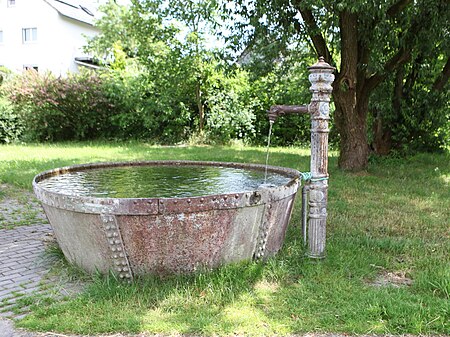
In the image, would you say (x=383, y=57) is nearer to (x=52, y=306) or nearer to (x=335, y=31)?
(x=335, y=31)

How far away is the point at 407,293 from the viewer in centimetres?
339

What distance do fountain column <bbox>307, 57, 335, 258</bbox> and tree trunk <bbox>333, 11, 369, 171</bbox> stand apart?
15.3ft

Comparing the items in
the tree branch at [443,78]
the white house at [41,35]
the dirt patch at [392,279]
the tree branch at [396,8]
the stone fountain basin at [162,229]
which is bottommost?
the dirt patch at [392,279]

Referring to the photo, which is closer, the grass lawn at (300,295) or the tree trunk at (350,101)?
the grass lawn at (300,295)

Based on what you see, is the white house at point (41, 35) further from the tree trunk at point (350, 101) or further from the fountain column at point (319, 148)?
the fountain column at point (319, 148)

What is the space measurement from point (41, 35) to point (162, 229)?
99.8 ft

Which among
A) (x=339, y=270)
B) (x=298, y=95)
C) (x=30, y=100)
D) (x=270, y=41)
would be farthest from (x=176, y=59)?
(x=339, y=270)

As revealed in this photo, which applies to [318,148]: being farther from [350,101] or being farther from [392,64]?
[392,64]

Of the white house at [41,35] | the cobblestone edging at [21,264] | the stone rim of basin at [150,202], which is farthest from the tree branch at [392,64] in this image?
the white house at [41,35]

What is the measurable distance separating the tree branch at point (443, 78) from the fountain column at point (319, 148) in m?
8.08

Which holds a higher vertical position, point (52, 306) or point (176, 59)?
point (176, 59)

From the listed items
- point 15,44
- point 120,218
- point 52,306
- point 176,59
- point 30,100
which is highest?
point 15,44

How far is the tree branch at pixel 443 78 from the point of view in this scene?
10.6 meters

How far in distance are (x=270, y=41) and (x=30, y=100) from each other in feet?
36.1
